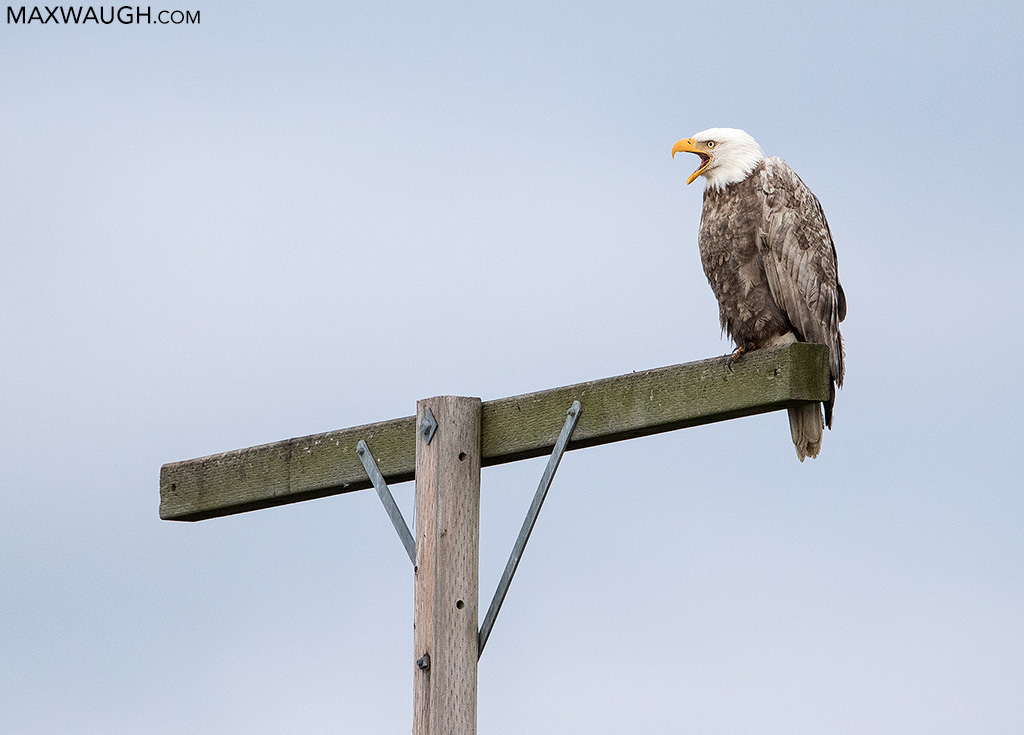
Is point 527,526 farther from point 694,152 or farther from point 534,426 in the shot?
point 694,152

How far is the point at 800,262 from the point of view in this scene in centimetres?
507

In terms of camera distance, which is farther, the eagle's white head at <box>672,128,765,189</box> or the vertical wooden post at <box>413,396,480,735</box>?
the eagle's white head at <box>672,128,765,189</box>

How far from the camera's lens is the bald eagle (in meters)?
5.05

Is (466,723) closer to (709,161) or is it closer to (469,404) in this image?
(469,404)

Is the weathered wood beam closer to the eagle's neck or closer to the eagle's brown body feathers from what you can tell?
the eagle's brown body feathers

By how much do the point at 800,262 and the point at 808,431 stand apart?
1.00 metres

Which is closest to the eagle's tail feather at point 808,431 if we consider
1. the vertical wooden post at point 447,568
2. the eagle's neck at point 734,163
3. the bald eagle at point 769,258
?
the bald eagle at point 769,258

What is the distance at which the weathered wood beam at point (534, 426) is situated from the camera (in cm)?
289

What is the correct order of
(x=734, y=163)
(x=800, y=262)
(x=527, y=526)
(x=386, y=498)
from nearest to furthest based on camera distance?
(x=527, y=526), (x=386, y=498), (x=800, y=262), (x=734, y=163)

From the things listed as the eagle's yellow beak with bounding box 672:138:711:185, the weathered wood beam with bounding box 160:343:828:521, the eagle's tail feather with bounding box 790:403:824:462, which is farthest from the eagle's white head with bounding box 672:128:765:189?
the weathered wood beam with bounding box 160:343:828:521

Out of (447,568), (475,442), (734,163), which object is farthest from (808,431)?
(447,568)

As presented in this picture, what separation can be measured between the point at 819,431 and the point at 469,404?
1584 mm

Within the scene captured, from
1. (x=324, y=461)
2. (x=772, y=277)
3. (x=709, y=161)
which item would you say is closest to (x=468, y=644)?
(x=324, y=461)

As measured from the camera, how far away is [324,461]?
3428mm
